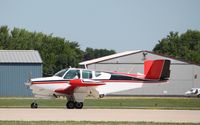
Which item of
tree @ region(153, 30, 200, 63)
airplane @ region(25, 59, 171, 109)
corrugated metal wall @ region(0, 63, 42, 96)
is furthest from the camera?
tree @ region(153, 30, 200, 63)

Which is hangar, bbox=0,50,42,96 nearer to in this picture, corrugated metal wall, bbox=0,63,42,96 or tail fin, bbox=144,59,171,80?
corrugated metal wall, bbox=0,63,42,96

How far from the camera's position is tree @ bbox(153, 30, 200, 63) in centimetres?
13575

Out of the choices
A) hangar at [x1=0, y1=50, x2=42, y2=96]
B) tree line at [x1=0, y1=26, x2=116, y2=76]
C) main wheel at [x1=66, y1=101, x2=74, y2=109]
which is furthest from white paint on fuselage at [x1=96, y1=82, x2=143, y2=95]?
tree line at [x1=0, y1=26, x2=116, y2=76]

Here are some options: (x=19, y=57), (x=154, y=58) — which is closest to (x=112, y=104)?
(x=19, y=57)

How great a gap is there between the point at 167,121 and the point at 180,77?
5743cm

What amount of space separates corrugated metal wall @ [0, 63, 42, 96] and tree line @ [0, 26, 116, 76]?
3069cm

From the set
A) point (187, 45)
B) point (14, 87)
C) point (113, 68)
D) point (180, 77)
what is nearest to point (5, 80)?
point (14, 87)

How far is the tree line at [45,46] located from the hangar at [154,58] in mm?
19322

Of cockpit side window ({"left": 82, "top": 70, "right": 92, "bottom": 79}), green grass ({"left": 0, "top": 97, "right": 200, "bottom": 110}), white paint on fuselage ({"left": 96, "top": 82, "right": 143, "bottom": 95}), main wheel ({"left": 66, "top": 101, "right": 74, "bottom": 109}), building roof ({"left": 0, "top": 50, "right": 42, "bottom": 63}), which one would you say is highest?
building roof ({"left": 0, "top": 50, "right": 42, "bottom": 63})

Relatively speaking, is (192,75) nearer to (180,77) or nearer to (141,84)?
(180,77)

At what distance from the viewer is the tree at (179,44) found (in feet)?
445

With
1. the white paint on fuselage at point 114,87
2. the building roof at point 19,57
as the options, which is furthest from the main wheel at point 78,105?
the building roof at point 19,57

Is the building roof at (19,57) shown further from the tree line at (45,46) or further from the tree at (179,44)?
the tree at (179,44)

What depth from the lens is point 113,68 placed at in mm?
79750
